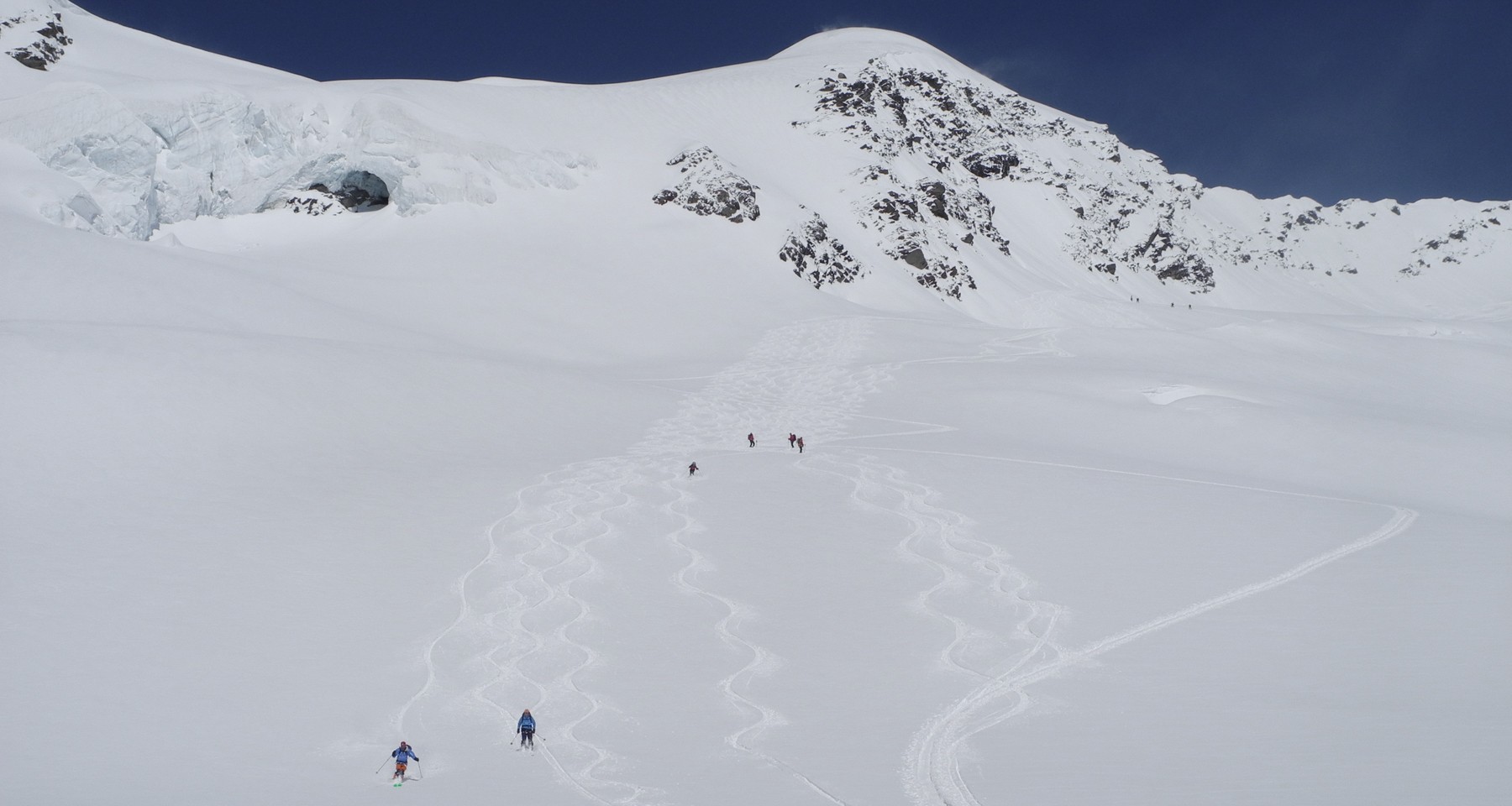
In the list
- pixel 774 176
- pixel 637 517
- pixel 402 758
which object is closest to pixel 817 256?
pixel 774 176

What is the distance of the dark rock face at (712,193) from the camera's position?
6475cm

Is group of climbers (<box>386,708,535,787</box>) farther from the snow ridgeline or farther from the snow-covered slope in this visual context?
the snow ridgeline

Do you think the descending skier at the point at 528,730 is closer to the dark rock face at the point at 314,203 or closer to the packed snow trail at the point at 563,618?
the packed snow trail at the point at 563,618

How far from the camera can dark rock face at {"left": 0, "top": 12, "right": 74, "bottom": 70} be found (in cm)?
5509

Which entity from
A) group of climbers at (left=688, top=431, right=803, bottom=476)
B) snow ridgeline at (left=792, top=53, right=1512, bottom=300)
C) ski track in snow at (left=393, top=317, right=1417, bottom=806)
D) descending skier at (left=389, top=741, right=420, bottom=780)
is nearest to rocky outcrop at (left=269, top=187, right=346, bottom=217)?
snow ridgeline at (left=792, top=53, right=1512, bottom=300)

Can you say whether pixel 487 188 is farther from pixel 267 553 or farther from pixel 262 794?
pixel 262 794

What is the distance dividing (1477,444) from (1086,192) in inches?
3677

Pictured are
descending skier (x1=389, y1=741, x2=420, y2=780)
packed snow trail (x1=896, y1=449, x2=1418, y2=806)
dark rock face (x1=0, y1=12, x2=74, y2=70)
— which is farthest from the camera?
dark rock face (x1=0, y1=12, x2=74, y2=70)

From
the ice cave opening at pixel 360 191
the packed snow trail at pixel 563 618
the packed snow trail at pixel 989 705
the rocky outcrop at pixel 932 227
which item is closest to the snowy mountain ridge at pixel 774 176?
the ice cave opening at pixel 360 191

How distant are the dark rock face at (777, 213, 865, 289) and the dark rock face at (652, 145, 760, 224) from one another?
12.8 feet

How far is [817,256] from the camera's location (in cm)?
6425

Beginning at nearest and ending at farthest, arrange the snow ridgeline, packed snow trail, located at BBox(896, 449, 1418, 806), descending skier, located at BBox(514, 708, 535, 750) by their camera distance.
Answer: packed snow trail, located at BBox(896, 449, 1418, 806), descending skier, located at BBox(514, 708, 535, 750), the snow ridgeline

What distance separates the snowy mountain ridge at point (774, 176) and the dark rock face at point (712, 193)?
19cm

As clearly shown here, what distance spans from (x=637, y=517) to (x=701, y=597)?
4358 mm
